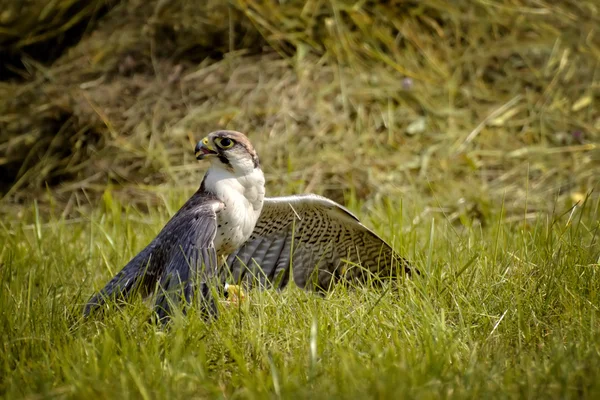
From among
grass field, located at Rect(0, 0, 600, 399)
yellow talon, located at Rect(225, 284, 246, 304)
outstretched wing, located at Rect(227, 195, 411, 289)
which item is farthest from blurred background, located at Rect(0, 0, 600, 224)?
yellow talon, located at Rect(225, 284, 246, 304)

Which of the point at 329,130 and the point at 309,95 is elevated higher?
the point at 309,95

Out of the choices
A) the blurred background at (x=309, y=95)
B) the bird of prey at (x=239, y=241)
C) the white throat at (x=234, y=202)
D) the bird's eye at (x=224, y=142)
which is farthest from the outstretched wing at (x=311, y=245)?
the blurred background at (x=309, y=95)

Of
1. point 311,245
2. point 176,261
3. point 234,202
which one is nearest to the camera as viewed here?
point 176,261

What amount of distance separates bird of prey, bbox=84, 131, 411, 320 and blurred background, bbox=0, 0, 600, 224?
1355 millimetres

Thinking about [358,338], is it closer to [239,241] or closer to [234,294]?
[234,294]

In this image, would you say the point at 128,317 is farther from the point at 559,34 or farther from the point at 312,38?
the point at 559,34

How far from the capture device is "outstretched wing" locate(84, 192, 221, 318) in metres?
3.41

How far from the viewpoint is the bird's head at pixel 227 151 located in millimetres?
3855

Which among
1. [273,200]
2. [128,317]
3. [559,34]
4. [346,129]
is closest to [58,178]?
[346,129]

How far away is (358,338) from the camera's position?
3109mm

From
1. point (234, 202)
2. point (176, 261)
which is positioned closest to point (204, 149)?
point (234, 202)

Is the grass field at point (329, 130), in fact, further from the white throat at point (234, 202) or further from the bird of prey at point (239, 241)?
the white throat at point (234, 202)

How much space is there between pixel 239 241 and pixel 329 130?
2.58m

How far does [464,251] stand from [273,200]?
970 millimetres
